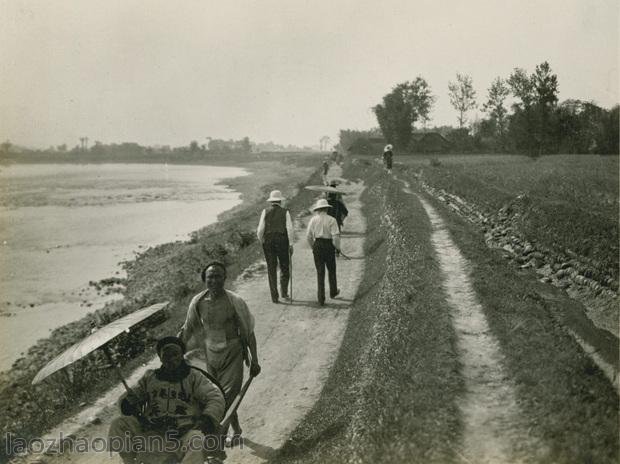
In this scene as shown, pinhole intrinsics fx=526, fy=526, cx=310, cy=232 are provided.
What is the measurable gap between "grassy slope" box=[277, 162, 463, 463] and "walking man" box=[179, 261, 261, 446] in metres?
1.15

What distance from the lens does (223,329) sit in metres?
6.09

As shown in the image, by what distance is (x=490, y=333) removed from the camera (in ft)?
24.4

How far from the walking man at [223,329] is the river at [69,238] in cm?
1063

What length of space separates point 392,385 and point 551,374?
1742 mm

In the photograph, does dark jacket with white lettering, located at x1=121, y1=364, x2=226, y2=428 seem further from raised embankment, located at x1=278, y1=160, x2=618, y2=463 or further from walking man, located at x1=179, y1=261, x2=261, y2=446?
raised embankment, located at x1=278, y1=160, x2=618, y2=463

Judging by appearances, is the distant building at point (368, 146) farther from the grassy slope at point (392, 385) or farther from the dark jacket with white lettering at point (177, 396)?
the dark jacket with white lettering at point (177, 396)

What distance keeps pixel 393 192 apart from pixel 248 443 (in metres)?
19.0

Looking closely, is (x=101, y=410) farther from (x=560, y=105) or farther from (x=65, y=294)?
(x=560, y=105)

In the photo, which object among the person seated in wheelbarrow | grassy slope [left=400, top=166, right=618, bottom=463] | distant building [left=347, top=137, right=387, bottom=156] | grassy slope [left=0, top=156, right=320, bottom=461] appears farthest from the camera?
distant building [left=347, top=137, right=387, bottom=156]

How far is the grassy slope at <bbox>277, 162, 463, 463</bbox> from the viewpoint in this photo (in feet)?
16.4

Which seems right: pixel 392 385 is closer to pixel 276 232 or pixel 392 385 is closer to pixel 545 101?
pixel 276 232

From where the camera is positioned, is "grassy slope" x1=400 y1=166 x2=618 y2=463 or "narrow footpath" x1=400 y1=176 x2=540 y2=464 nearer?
"grassy slope" x1=400 y1=166 x2=618 y2=463

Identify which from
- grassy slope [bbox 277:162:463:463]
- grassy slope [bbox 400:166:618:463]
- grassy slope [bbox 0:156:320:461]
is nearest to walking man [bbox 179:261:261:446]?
grassy slope [bbox 277:162:463:463]

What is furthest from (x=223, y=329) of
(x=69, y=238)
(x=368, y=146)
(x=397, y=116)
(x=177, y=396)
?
(x=368, y=146)
